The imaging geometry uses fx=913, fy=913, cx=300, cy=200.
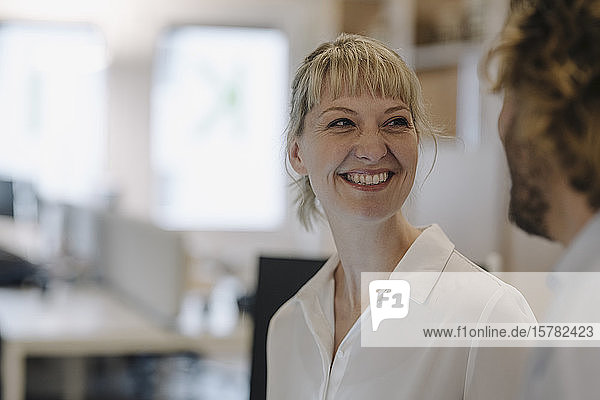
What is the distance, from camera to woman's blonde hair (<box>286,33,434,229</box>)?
25.5 inches

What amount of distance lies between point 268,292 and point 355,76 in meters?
0.30

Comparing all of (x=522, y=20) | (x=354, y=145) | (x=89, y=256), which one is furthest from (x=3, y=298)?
(x=522, y=20)

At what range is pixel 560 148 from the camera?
1.65 feet

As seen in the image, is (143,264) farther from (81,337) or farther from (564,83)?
(564,83)

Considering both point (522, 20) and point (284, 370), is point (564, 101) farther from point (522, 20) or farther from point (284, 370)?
point (284, 370)

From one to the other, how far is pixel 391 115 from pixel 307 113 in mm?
79

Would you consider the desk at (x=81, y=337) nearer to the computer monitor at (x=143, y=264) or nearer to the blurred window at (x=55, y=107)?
the computer monitor at (x=143, y=264)

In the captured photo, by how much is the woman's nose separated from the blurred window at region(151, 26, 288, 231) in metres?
3.63

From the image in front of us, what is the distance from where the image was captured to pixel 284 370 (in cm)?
82

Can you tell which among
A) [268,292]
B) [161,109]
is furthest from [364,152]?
[161,109]

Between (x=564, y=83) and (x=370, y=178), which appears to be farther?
(x=370, y=178)

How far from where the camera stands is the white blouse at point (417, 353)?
60 cm

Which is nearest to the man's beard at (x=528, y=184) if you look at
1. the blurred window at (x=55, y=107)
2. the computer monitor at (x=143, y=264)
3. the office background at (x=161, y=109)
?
the computer monitor at (x=143, y=264)

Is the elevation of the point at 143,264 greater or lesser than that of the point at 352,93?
lesser
